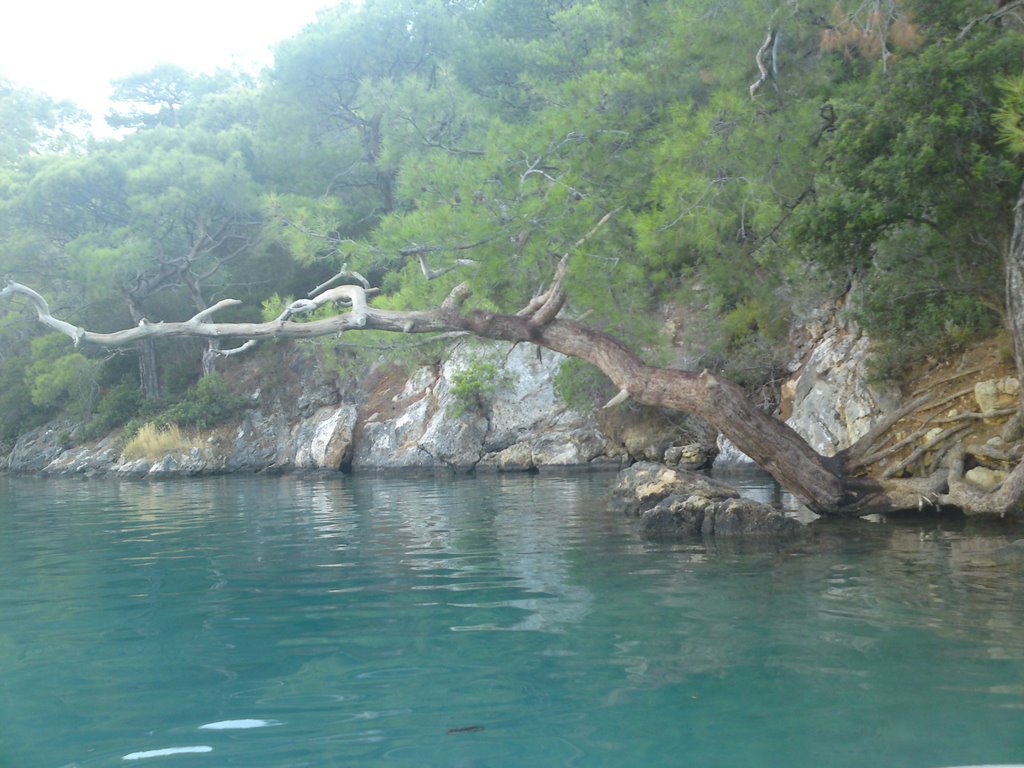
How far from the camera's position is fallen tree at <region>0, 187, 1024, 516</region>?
26.8 feet

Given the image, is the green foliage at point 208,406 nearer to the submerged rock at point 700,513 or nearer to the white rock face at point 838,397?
the white rock face at point 838,397

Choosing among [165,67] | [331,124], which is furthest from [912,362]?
[165,67]

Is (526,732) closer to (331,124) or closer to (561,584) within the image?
(561,584)

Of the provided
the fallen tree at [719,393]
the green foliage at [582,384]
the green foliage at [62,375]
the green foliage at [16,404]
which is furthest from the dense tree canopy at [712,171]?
the green foliage at [16,404]

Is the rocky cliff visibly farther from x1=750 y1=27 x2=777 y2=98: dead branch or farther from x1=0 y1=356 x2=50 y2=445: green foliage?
x1=750 y1=27 x2=777 y2=98: dead branch

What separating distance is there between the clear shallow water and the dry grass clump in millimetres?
15719

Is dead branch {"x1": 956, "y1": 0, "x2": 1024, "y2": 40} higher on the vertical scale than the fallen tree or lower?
higher

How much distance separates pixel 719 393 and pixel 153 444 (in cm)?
1880

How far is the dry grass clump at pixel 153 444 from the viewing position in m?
23.4

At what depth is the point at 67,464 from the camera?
25031mm

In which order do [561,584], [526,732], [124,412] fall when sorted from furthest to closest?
1. [124,412]
2. [561,584]
3. [526,732]

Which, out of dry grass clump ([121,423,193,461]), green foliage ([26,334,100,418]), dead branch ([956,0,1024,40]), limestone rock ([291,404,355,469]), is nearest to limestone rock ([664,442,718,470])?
limestone rock ([291,404,355,469])

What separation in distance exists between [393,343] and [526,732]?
968cm

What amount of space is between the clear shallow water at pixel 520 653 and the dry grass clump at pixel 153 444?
15.7 metres
